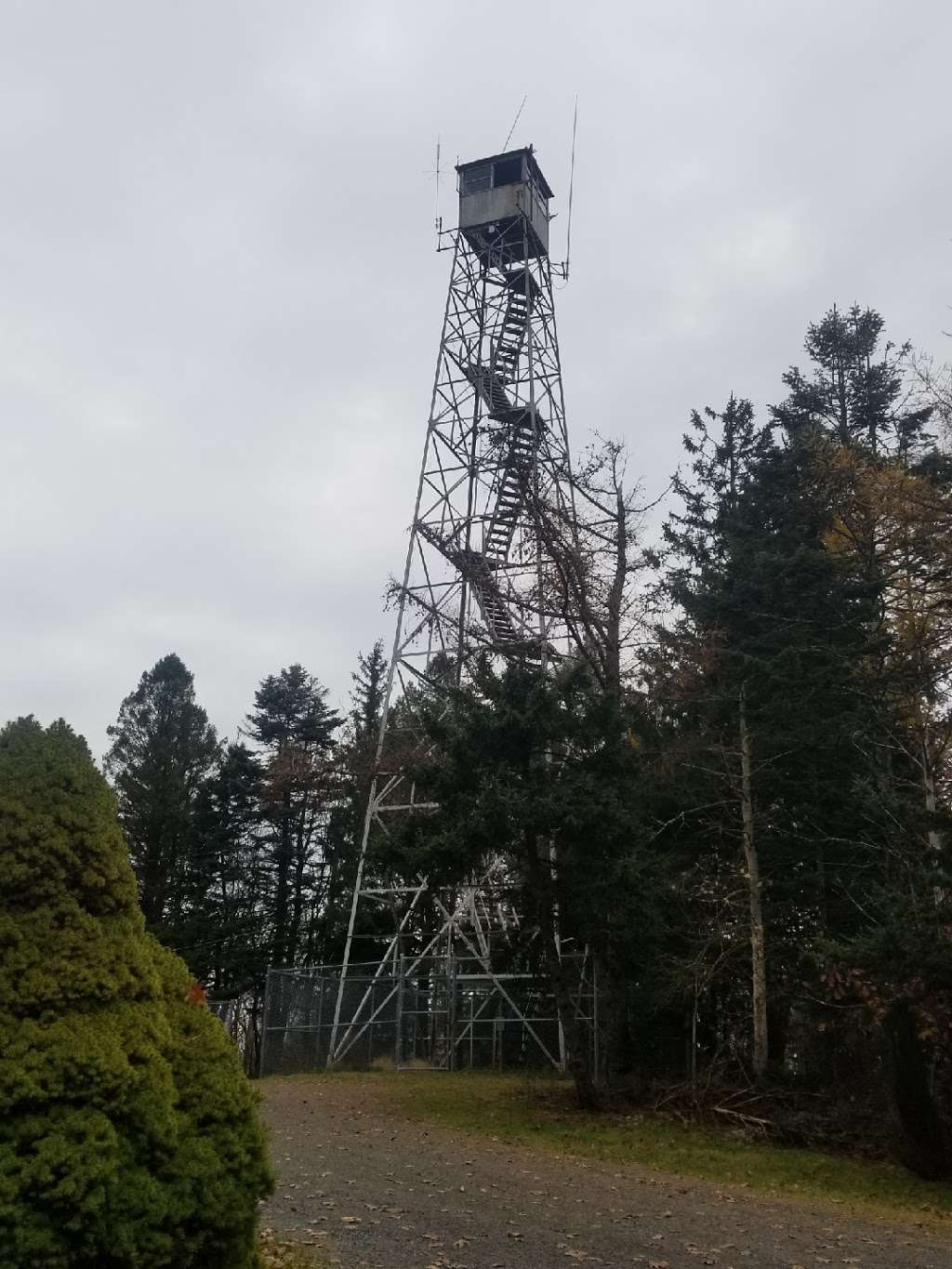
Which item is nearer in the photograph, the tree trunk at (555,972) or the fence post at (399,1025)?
the tree trunk at (555,972)

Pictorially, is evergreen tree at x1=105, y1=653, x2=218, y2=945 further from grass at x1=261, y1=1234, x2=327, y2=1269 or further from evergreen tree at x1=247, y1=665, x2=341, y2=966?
grass at x1=261, y1=1234, x2=327, y2=1269

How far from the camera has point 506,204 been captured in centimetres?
2698

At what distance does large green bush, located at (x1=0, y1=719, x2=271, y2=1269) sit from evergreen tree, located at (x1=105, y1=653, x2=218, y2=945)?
106 ft

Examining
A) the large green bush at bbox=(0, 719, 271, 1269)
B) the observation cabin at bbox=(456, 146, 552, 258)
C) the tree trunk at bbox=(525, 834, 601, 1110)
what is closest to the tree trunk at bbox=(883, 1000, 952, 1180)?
the tree trunk at bbox=(525, 834, 601, 1110)

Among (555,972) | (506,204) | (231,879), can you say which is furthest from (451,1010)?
(231,879)

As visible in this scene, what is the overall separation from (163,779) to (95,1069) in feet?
122

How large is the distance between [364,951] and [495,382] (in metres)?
19.4

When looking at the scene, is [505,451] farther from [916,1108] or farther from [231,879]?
[231,879]

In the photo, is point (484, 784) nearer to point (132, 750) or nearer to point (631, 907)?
point (631, 907)

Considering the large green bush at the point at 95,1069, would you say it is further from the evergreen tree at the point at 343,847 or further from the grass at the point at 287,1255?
the evergreen tree at the point at 343,847

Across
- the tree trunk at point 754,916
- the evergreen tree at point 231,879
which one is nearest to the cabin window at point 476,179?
the tree trunk at point 754,916

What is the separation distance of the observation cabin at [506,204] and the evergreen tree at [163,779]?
20.7m

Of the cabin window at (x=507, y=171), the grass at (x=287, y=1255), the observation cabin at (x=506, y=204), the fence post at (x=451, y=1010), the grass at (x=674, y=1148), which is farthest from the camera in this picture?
the cabin window at (x=507, y=171)

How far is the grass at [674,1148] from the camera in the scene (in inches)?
513
